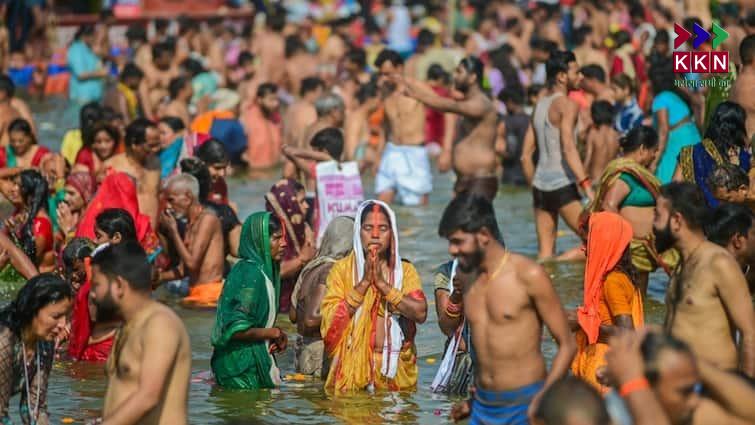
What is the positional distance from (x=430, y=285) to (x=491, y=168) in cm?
138

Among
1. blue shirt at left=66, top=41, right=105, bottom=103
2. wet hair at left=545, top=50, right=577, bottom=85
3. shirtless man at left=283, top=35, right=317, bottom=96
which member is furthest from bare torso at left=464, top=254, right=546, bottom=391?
blue shirt at left=66, top=41, right=105, bottom=103

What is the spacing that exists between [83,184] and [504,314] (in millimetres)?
5402

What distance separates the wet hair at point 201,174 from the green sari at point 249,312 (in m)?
2.42

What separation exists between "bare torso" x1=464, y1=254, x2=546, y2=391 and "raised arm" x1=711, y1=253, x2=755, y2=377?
0.76 meters

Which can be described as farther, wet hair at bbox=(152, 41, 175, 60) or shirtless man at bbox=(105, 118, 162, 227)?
wet hair at bbox=(152, 41, 175, 60)

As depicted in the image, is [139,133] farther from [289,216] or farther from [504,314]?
[504,314]

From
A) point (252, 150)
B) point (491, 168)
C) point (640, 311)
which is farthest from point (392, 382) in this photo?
point (252, 150)

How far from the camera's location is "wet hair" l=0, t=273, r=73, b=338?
248 inches

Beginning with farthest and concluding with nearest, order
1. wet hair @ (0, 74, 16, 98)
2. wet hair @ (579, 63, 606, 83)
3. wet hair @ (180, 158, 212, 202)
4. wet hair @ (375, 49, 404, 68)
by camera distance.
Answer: wet hair @ (579, 63, 606, 83) < wet hair @ (375, 49, 404, 68) < wet hair @ (0, 74, 16, 98) < wet hair @ (180, 158, 212, 202)

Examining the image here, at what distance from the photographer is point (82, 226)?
995cm

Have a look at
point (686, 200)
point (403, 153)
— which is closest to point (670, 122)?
point (403, 153)

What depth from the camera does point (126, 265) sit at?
18.9ft

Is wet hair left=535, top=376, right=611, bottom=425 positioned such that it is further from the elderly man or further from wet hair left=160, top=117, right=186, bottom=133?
wet hair left=160, top=117, right=186, bottom=133

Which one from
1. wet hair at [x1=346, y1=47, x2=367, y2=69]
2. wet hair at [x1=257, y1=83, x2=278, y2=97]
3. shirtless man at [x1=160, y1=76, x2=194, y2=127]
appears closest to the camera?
shirtless man at [x1=160, y1=76, x2=194, y2=127]
